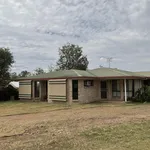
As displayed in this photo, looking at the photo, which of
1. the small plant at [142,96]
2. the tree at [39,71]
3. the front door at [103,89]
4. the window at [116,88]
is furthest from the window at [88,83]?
the tree at [39,71]

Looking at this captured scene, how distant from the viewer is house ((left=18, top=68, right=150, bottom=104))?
25484 mm

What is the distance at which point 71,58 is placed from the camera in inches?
2073

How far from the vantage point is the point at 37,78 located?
28.3 meters

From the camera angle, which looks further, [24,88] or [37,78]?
[24,88]

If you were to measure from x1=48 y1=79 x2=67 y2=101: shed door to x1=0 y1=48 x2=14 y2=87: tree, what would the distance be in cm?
662

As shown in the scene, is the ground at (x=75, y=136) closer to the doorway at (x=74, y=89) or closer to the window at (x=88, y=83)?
the doorway at (x=74, y=89)

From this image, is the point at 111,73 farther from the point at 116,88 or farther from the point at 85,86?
the point at 85,86

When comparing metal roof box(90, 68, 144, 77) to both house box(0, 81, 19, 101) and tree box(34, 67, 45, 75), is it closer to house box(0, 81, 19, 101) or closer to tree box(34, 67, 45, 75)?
house box(0, 81, 19, 101)

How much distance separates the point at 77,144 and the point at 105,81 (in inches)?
785

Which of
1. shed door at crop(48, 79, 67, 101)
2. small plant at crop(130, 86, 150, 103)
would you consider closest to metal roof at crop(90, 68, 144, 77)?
small plant at crop(130, 86, 150, 103)

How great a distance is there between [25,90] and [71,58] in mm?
23490

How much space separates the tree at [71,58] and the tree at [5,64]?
875 inches

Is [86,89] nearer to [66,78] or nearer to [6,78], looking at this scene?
[66,78]

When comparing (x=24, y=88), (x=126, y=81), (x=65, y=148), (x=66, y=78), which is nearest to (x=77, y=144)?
(x=65, y=148)
